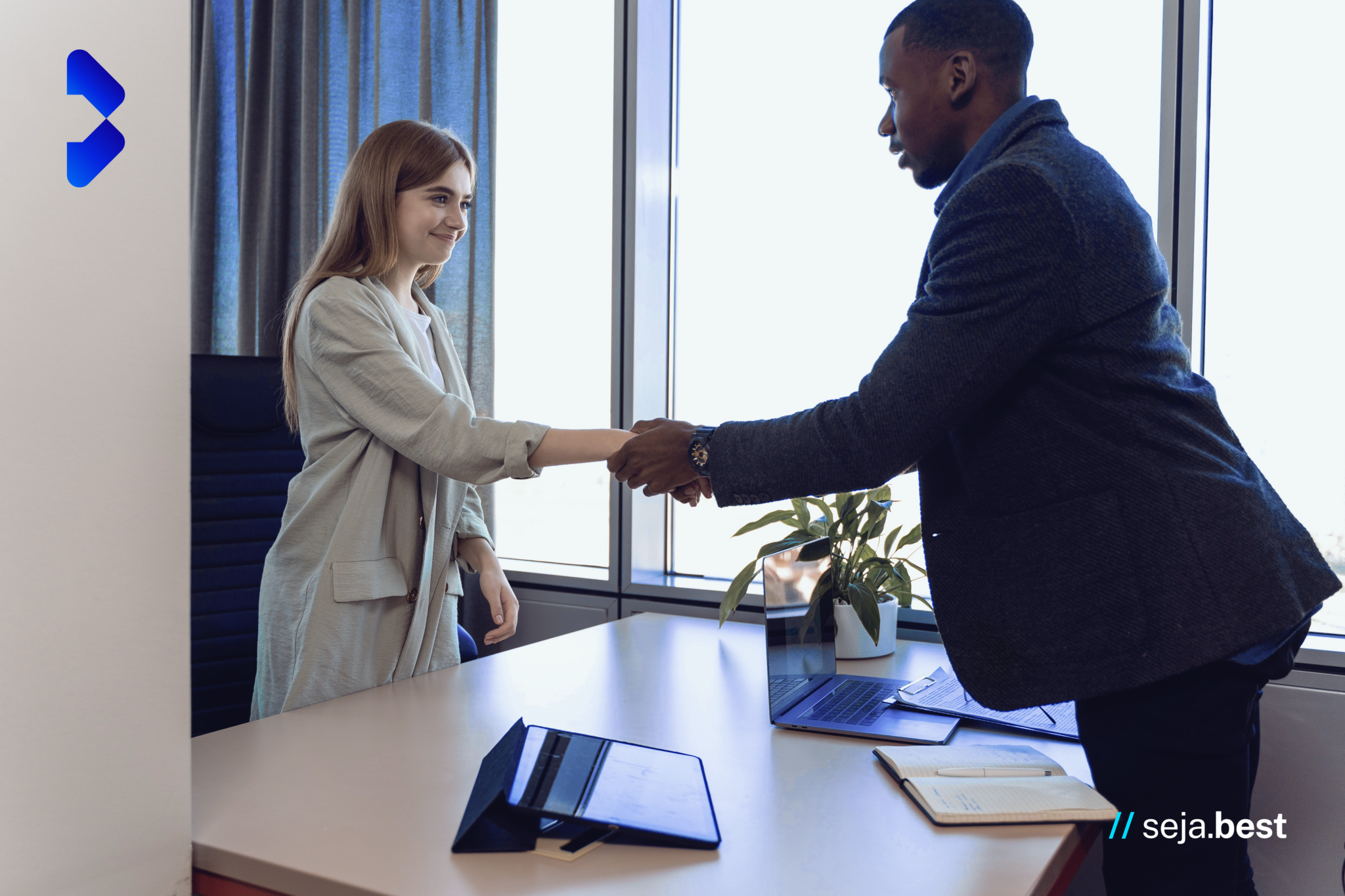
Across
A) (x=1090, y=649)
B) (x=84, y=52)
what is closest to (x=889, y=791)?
(x=1090, y=649)

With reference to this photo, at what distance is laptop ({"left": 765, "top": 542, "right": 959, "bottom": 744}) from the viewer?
46.9 inches

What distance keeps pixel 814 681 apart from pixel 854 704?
0.32ft

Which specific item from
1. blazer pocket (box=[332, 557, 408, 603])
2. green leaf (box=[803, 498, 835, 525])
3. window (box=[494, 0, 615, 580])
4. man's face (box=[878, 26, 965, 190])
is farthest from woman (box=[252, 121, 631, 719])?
window (box=[494, 0, 615, 580])

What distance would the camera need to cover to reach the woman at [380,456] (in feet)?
4.63

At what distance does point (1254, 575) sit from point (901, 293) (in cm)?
135

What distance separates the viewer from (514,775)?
32.8 inches

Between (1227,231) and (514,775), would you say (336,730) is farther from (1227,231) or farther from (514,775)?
(1227,231)

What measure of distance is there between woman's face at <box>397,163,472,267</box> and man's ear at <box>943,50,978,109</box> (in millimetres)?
909

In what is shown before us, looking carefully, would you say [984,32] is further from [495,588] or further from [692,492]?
[495,588]

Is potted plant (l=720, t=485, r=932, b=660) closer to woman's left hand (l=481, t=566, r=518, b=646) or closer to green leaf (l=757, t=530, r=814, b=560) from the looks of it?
green leaf (l=757, t=530, r=814, b=560)

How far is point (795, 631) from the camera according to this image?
1.34 m

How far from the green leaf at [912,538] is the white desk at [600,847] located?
423 mm

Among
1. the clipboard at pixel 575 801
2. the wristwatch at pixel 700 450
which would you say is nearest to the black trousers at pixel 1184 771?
the clipboard at pixel 575 801

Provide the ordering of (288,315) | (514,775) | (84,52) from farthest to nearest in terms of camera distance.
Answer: (288,315) < (514,775) < (84,52)
